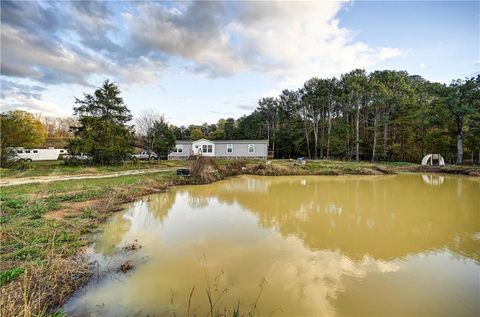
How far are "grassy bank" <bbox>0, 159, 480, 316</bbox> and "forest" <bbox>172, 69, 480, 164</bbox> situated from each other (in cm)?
2466

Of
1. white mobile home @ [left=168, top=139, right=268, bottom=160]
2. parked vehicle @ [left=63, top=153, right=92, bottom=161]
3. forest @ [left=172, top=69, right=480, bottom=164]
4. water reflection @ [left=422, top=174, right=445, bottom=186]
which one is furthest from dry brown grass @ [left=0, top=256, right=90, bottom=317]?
forest @ [left=172, top=69, right=480, bottom=164]

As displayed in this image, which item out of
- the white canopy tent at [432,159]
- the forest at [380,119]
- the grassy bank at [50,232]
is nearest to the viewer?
the grassy bank at [50,232]

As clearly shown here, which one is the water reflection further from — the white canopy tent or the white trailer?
the white trailer

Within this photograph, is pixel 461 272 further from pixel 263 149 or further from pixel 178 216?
pixel 263 149

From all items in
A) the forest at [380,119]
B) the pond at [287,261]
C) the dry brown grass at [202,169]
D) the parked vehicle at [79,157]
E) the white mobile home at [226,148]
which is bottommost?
the pond at [287,261]

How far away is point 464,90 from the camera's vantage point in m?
26.0

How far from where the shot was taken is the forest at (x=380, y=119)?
1054 inches

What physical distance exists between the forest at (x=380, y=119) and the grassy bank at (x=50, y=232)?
2466 centimetres

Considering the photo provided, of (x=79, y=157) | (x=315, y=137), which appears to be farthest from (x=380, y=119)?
(x=79, y=157)

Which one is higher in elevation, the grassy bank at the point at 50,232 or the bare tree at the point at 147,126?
the bare tree at the point at 147,126

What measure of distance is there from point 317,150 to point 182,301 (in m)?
36.9

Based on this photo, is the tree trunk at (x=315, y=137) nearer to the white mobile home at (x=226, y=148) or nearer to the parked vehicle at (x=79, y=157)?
the white mobile home at (x=226, y=148)

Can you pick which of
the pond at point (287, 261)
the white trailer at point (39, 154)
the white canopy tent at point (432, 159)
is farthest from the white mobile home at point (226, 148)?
the pond at point (287, 261)

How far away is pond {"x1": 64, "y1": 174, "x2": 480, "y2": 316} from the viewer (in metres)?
3.99
